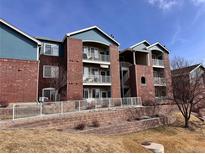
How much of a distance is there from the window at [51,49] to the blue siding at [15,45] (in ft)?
12.9

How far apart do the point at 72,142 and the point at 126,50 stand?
81.5ft

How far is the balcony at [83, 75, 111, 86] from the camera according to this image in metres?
27.0

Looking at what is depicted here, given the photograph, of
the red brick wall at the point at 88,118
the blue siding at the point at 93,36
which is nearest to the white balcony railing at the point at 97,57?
the blue siding at the point at 93,36

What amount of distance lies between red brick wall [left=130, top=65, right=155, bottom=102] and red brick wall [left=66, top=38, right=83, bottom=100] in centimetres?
938

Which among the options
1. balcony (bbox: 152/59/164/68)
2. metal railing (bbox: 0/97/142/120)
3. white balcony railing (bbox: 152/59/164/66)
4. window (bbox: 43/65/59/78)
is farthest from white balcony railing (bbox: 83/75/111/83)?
white balcony railing (bbox: 152/59/164/66)

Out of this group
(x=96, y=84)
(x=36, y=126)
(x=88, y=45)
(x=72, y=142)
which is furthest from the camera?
(x=88, y=45)

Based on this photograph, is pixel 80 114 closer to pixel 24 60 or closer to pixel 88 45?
pixel 24 60

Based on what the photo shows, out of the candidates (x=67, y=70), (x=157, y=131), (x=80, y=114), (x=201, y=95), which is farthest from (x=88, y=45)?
(x=201, y=95)

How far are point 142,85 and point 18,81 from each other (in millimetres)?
18818

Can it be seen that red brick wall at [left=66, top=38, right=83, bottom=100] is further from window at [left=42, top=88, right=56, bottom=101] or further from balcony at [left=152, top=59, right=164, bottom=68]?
balcony at [left=152, top=59, right=164, bottom=68]

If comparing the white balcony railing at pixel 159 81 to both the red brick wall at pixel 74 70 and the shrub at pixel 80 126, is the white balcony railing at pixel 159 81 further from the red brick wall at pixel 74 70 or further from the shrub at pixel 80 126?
the shrub at pixel 80 126

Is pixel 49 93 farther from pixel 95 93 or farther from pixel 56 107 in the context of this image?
pixel 56 107

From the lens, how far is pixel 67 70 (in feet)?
83.9

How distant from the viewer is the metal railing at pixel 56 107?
15.3 m
